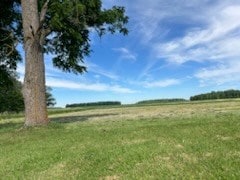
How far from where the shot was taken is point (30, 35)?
913 inches

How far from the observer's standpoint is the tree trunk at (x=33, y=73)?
75.2ft

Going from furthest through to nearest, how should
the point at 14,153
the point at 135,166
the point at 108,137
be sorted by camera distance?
the point at 108,137 → the point at 14,153 → the point at 135,166

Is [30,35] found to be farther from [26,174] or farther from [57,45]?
[26,174]

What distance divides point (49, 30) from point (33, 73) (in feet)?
9.57

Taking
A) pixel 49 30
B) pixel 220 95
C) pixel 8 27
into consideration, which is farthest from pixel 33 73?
pixel 220 95

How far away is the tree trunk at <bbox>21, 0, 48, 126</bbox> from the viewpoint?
2292 cm

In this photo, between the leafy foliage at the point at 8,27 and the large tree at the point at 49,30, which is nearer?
the large tree at the point at 49,30

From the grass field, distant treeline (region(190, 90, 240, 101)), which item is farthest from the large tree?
distant treeline (region(190, 90, 240, 101))

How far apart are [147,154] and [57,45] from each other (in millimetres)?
19358

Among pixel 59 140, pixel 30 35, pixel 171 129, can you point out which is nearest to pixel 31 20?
pixel 30 35

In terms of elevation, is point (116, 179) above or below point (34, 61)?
below

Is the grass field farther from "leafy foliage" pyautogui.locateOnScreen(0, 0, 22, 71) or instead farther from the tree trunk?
"leafy foliage" pyautogui.locateOnScreen(0, 0, 22, 71)

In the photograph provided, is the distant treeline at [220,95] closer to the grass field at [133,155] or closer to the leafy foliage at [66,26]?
the leafy foliage at [66,26]

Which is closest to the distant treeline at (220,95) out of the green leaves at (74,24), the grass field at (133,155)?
the green leaves at (74,24)
